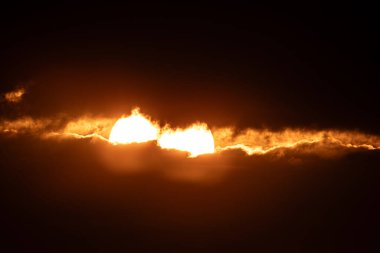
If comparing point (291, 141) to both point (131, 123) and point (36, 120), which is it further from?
point (36, 120)

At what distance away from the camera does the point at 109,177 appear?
80.7 feet

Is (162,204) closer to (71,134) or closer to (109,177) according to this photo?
(109,177)

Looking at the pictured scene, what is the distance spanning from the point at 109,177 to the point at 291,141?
19.0 ft

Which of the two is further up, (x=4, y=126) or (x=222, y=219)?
(x=4, y=126)

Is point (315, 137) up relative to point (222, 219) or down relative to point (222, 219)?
up

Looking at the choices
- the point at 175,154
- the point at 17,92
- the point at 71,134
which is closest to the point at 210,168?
the point at 175,154

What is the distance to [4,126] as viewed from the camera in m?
24.6

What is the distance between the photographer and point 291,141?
83.3ft

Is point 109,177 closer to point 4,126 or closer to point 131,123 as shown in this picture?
point 131,123

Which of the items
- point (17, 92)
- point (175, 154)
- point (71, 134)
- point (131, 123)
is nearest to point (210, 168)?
point (175, 154)

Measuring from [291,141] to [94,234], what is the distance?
6736mm

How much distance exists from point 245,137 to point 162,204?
3.31 meters

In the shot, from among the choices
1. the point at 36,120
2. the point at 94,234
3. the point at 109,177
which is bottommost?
the point at 94,234

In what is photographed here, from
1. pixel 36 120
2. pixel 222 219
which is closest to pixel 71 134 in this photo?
pixel 36 120
